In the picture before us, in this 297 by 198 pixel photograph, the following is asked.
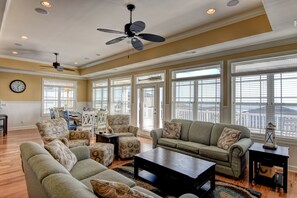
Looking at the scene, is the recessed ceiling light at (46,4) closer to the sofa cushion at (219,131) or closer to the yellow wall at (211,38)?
the yellow wall at (211,38)

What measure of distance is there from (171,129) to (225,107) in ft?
5.02

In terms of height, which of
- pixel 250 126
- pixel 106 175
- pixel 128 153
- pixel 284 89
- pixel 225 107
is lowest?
pixel 128 153

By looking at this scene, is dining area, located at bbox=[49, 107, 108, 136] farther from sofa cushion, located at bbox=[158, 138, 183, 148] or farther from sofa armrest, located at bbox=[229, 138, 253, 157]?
sofa armrest, located at bbox=[229, 138, 253, 157]

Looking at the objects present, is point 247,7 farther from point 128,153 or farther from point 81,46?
point 81,46

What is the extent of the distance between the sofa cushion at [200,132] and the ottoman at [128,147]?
4.60ft

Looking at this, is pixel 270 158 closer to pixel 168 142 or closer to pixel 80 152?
pixel 168 142

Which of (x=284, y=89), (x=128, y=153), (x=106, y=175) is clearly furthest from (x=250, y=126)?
(x=106, y=175)

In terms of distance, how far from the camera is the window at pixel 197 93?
4.71 metres

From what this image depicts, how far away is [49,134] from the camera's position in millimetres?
3646

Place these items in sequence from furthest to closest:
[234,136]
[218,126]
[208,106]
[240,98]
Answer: [208,106] → [240,98] → [218,126] → [234,136]

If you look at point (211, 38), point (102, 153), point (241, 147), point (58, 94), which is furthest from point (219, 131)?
point (58, 94)

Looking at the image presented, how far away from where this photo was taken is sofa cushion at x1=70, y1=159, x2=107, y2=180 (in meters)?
2.12

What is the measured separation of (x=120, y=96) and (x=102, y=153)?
4651mm

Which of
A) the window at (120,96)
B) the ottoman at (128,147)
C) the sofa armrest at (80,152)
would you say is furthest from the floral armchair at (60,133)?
the window at (120,96)
